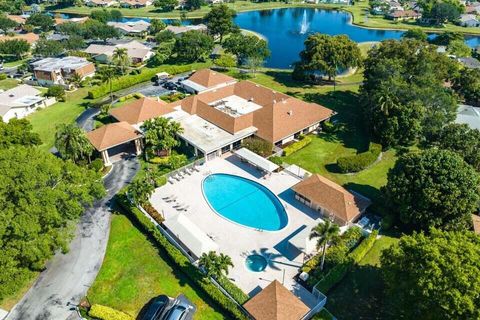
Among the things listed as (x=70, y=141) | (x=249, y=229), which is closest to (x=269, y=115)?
(x=249, y=229)

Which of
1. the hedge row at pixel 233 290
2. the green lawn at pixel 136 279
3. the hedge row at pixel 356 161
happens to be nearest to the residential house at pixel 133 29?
the hedge row at pixel 356 161

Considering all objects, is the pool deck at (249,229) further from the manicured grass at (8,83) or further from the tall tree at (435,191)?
the manicured grass at (8,83)

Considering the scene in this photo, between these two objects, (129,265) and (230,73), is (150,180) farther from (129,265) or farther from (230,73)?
(230,73)

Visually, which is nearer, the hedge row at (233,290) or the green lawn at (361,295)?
the green lawn at (361,295)

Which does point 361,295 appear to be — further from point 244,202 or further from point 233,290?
point 244,202

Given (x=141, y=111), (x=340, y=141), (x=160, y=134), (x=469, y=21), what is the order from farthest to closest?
(x=469, y=21) < (x=141, y=111) < (x=340, y=141) < (x=160, y=134)

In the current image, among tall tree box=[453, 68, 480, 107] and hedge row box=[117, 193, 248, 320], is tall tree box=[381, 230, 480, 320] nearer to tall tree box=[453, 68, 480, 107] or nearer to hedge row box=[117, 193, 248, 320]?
hedge row box=[117, 193, 248, 320]
